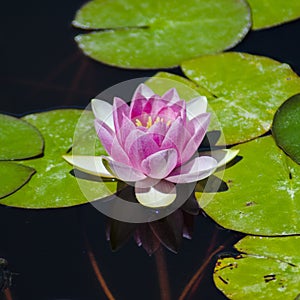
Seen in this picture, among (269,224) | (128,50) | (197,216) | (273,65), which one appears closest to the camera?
(269,224)

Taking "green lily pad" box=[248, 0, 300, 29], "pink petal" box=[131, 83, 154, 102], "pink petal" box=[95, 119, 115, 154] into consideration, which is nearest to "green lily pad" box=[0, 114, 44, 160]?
"pink petal" box=[95, 119, 115, 154]

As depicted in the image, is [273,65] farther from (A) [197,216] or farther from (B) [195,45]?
(A) [197,216]

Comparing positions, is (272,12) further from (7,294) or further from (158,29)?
(7,294)

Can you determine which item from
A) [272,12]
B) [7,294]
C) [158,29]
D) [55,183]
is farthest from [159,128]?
[272,12]

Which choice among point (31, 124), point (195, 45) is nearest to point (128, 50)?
point (195, 45)

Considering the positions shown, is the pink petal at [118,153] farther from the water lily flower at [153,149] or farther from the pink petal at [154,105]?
the pink petal at [154,105]
